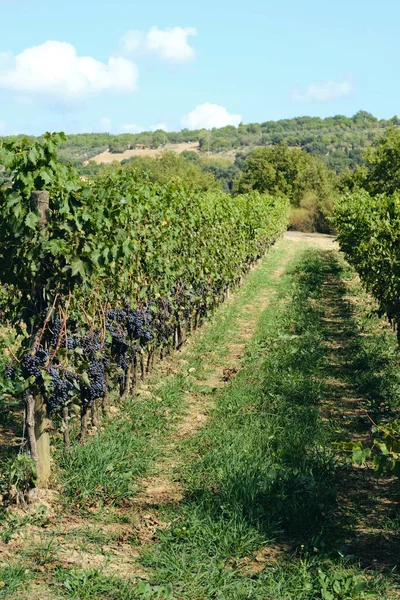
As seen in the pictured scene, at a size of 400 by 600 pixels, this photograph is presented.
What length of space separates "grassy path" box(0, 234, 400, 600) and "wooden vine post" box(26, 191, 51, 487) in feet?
0.78

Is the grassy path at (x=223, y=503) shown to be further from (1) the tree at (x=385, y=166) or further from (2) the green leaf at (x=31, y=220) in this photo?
(1) the tree at (x=385, y=166)

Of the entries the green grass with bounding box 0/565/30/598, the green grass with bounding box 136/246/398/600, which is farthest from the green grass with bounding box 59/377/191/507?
the green grass with bounding box 0/565/30/598

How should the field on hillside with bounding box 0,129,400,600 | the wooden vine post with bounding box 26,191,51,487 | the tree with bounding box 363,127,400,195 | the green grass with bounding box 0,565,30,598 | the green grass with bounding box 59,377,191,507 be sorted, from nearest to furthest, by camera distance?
the green grass with bounding box 0,565,30,598, the field on hillside with bounding box 0,129,400,600, the wooden vine post with bounding box 26,191,51,487, the green grass with bounding box 59,377,191,507, the tree with bounding box 363,127,400,195

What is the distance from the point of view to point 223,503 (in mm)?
4859

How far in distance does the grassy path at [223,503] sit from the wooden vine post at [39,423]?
0.78 ft

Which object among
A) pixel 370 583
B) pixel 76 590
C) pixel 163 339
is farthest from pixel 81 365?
pixel 163 339

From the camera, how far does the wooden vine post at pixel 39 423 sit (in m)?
5.00

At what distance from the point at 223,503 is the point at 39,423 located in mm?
1609

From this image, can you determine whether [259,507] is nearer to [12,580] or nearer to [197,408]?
[12,580]

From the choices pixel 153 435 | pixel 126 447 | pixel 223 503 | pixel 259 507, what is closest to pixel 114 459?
pixel 126 447

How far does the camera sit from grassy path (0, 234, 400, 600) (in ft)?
13.2

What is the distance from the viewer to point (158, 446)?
6293mm

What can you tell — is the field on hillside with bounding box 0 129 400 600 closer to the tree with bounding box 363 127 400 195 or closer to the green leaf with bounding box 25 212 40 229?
the green leaf with bounding box 25 212 40 229

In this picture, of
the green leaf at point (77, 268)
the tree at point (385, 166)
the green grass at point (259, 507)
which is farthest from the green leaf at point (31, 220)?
the tree at point (385, 166)
